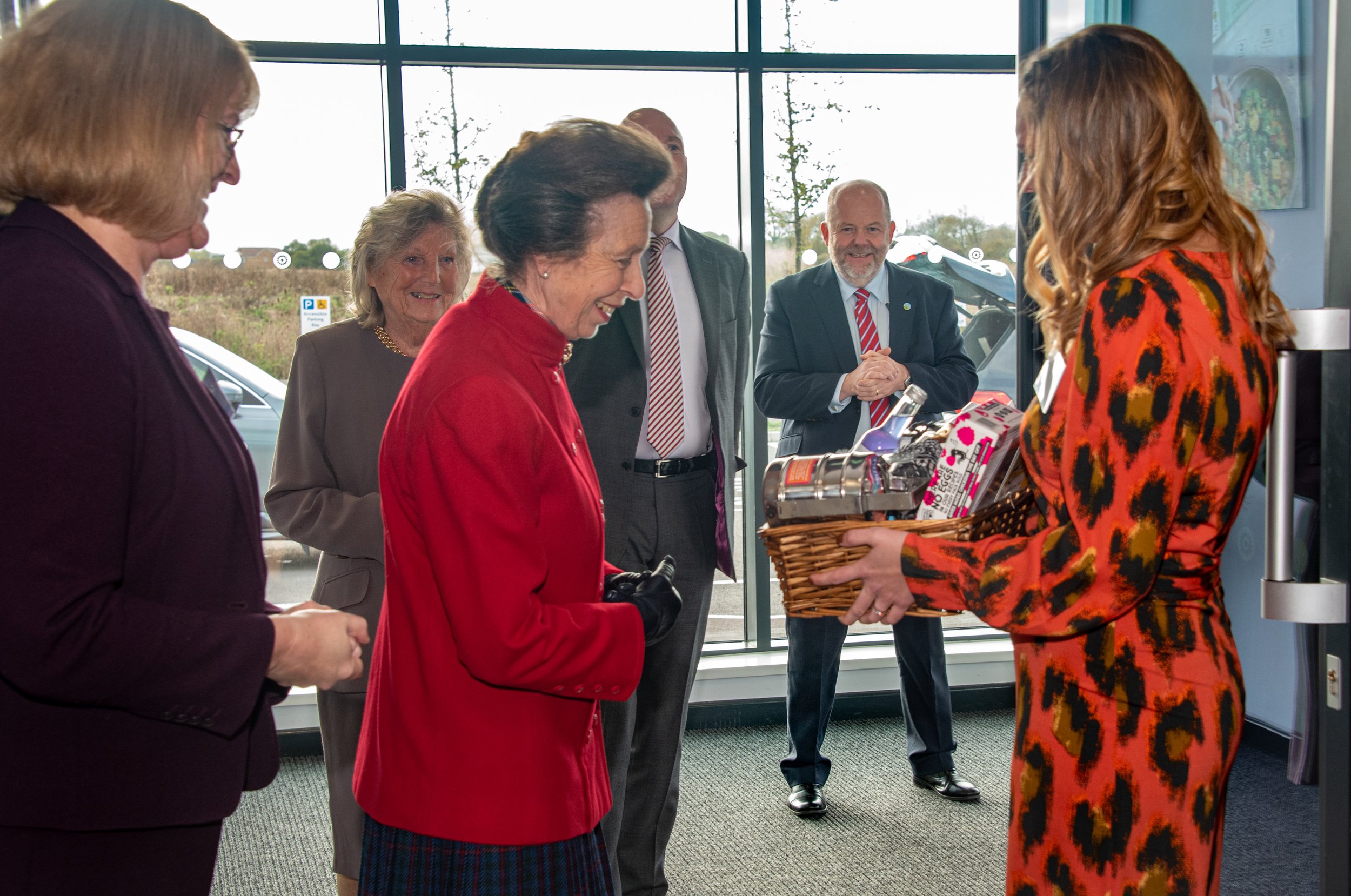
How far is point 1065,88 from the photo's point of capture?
4.32 ft

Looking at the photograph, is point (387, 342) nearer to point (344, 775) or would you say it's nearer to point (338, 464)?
point (338, 464)

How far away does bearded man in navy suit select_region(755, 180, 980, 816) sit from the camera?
325 cm

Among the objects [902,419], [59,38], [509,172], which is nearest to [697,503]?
[902,419]

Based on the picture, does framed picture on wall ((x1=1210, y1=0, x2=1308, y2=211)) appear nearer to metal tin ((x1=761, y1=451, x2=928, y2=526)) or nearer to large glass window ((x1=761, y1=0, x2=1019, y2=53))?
metal tin ((x1=761, y1=451, x2=928, y2=526))

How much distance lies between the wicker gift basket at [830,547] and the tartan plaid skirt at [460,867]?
0.46m

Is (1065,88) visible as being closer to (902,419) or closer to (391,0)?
(902,419)

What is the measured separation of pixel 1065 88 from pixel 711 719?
321cm

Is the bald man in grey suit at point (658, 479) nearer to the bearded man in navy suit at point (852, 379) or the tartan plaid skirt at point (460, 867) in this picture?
the bearded man in navy suit at point (852, 379)

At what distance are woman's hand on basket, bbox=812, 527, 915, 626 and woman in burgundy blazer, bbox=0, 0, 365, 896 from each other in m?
0.68

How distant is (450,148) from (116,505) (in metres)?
3.31

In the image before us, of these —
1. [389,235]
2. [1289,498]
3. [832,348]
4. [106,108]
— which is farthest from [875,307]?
[106,108]

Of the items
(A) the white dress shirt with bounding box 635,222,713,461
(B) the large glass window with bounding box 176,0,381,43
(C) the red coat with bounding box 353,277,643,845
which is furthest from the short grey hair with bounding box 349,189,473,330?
(B) the large glass window with bounding box 176,0,381,43

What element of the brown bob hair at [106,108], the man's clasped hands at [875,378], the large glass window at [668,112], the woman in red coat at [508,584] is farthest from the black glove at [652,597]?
the large glass window at [668,112]

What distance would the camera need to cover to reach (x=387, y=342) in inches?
93.9
